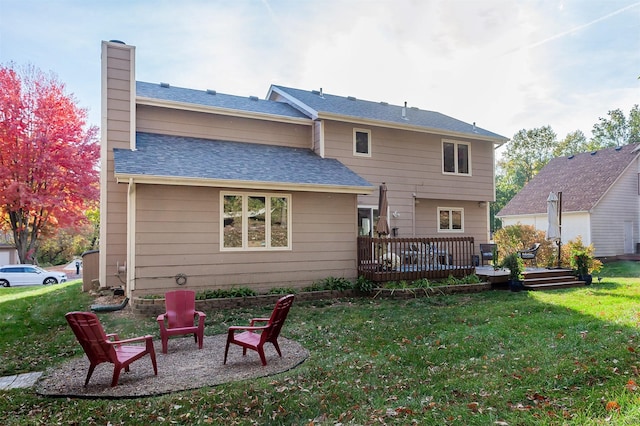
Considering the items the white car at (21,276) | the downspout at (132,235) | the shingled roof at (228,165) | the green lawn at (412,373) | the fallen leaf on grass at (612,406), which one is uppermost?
the shingled roof at (228,165)

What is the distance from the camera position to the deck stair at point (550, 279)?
38.3 ft

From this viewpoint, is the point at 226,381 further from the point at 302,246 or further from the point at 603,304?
the point at 603,304

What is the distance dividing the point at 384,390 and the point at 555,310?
5.50 meters

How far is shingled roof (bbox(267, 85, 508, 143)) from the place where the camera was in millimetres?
13805

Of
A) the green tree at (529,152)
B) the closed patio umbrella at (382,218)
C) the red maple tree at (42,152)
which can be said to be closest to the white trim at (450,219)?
the closed patio umbrella at (382,218)

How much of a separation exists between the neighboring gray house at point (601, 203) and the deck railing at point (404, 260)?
12.7 m

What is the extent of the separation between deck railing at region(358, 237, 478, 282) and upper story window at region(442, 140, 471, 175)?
165 inches

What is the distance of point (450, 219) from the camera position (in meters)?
15.8

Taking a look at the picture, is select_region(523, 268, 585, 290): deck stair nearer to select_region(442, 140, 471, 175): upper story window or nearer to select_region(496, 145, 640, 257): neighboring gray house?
select_region(442, 140, 471, 175): upper story window

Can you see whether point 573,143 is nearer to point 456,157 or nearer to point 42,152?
point 456,157

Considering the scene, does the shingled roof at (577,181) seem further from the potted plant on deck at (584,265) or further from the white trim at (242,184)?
the white trim at (242,184)

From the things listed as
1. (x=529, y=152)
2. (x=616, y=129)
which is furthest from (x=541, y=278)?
(x=616, y=129)

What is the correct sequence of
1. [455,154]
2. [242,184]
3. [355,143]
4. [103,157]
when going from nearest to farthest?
[242,184] → [103,157] → [355,143] → [455,154]

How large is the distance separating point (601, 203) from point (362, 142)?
15.2 meters
